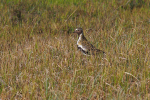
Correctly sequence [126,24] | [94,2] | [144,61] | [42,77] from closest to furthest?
[42,77] < [144,61] < [126,24] < [94,2]

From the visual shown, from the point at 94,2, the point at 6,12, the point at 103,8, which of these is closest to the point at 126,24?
the point at 103,8

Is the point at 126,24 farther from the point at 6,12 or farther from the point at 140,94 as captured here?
the point at 140,94

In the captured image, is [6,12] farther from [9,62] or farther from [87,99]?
[87,99]

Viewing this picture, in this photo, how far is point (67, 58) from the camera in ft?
19.5

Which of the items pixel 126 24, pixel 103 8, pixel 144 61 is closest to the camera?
pixel 144 61

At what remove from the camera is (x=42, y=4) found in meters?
10.1

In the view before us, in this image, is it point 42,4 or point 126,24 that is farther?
point 42,4

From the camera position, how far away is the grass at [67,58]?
14.4 feet

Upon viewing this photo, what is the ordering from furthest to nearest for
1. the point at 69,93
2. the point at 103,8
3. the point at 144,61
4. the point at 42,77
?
the point at 103,8 → the point at 144,61 → the point at 42,77 → the point at 69,93

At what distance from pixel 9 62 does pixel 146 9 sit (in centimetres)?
614

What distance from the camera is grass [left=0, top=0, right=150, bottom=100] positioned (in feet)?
14.4

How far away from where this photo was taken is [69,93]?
13.6ft

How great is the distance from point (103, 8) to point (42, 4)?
2.05 meters

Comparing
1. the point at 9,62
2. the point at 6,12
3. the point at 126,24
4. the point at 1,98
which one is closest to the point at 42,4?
the point at 6,12
